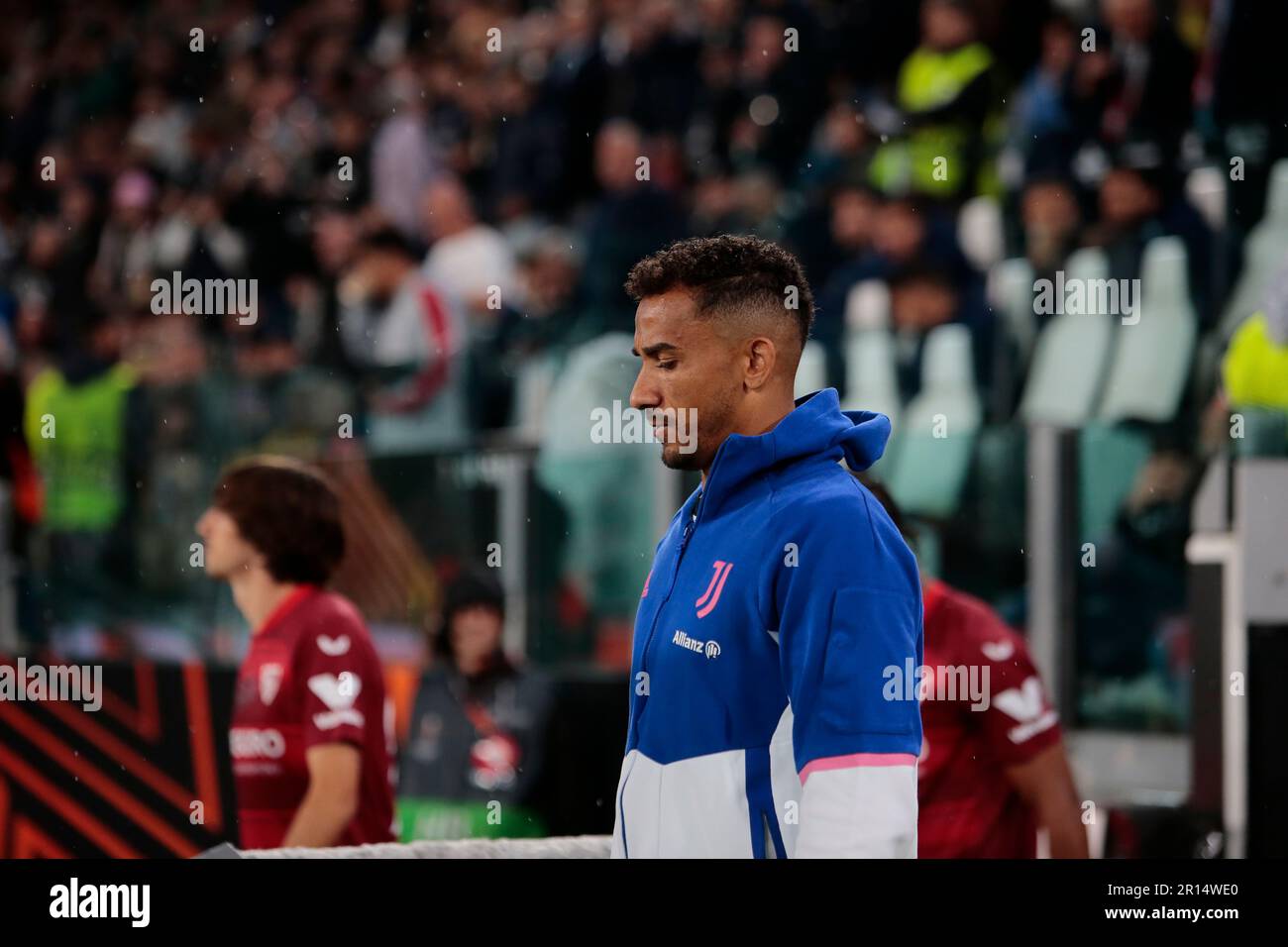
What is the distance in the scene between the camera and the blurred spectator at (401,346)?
7.29 m

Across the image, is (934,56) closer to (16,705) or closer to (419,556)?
(419,556)

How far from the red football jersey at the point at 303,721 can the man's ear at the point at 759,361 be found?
1.59 metres

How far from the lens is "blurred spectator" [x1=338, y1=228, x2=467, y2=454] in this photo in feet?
23.9

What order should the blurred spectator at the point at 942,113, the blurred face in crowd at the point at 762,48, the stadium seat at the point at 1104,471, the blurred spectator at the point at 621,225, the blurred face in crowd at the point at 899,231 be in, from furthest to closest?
the blurred face in crowd at the point at 762,48 → the blurred spectator at the point at 942,113 → the blurred spectator at the point at 621,225 → the blurred face in crowd at the point at 899,231 → the stadium seat at the point at 1104,471

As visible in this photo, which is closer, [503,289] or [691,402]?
[691,402]

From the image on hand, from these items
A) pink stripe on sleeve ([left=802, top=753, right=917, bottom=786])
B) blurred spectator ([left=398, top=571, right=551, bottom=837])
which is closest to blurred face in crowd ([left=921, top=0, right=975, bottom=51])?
blurred spectator ([left=398, top=571, right=551, bottom=837])

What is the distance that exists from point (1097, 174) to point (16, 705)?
427 centimetres

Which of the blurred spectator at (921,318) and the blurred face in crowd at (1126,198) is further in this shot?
the blurred face in crowd at (1126,198)

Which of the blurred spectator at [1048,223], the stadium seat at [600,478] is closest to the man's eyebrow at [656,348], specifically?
the stadium seat at [600,478]

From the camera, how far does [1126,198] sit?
265 inches

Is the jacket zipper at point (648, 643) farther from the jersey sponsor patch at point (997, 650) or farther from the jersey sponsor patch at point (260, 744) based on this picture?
the jersey sponsor patch at point (997, 650)

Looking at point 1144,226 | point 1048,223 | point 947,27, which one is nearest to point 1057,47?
point 947,27

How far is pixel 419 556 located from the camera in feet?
22.4
